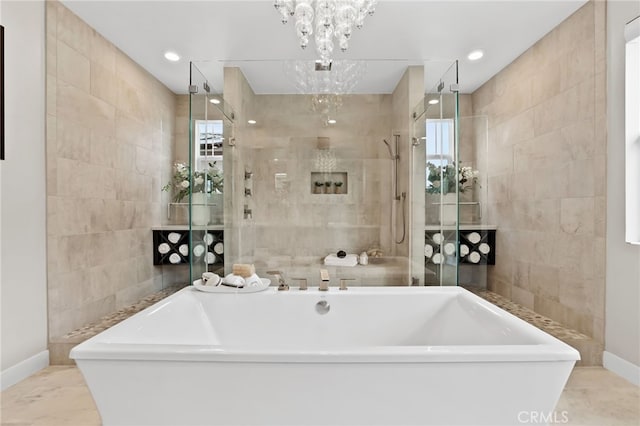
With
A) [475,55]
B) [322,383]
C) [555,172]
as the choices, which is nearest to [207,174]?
[322,383]

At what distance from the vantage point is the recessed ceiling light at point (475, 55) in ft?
10.2

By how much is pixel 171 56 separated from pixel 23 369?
2.67 m

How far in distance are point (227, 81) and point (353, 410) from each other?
2.76 m

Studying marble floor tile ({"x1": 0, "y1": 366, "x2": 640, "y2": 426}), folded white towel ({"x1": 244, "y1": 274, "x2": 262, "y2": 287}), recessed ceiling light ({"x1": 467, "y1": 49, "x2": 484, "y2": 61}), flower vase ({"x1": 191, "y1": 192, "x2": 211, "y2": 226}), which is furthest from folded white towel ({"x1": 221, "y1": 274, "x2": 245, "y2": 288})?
recessed ceiling light ({"x1": 467, "y1": 49, "x2": 484, "y2": 61})

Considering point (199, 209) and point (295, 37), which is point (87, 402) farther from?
point (295, 37)

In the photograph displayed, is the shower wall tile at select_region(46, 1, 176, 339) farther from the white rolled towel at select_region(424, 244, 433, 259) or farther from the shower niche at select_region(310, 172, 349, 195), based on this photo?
the white rolled towel at select_region(424, 244, 433, 259)

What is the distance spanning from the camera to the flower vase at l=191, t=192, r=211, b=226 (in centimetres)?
284

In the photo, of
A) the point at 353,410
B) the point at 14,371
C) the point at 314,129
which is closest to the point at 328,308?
the point at 353,410

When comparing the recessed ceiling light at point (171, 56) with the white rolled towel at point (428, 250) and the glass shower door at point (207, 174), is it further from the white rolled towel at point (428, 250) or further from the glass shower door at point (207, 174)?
the white rolled towel at point (428, 250)

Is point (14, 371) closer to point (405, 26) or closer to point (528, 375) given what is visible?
point (528, 375)

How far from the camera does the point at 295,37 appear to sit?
2.85 m

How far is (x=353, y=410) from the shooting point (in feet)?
4.07

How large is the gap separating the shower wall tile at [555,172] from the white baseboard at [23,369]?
3674mm

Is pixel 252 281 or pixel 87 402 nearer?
pixel 87 402
